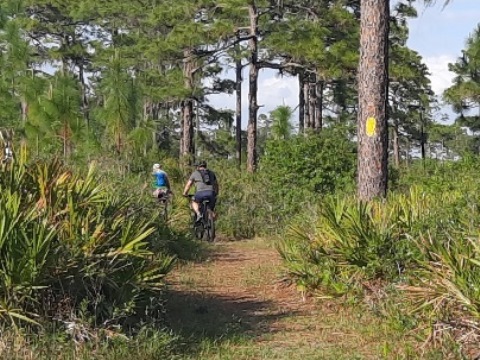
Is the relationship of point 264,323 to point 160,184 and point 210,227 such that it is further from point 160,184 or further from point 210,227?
point 160,184

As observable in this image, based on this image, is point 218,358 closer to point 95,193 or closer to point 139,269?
point 139,269

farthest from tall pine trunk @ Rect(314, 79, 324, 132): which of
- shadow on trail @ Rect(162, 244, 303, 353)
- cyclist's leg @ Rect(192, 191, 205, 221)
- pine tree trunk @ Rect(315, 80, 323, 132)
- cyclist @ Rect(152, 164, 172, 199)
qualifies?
shadow on trail @ Rect(162, 244, 303, 353)

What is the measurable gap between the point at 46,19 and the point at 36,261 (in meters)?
38.4

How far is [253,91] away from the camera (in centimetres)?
2667

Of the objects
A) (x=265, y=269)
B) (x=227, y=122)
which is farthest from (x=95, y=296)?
(x=227, y=122)

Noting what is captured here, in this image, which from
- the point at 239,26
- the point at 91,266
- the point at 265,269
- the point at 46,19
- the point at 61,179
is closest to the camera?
the point at 91,266

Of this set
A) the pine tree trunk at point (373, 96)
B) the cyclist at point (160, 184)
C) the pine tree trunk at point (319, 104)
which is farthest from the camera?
the pine tree trunk at point (319, 104)

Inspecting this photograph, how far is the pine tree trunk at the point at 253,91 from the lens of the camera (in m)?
25.4

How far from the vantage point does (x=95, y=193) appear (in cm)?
705

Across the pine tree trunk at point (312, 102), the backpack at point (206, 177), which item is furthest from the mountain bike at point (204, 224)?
the pine tree trunk at point (312, 102)

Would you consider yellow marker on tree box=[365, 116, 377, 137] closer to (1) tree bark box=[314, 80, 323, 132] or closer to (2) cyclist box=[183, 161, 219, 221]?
(2) cyclist box=[183, 161, 219, 221]

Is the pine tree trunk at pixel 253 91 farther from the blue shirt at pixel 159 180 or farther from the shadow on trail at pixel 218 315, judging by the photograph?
the shadow on trail at pixel 218 315

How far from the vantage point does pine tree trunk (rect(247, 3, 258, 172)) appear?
2538 centimetres

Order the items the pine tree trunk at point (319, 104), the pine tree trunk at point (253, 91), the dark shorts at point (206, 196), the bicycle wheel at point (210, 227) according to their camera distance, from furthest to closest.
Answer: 1. the pine tree trunk at point (319, 104)
2. the pine tree trunk at point (253, 91)
3. the bicycle wheel at point (210, 227)
4. the dark shorts at point (206, 196)
